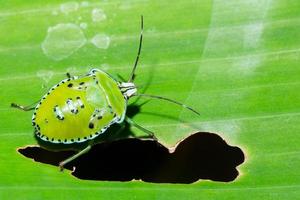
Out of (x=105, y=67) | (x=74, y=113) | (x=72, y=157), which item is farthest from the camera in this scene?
(x=105, y=67)

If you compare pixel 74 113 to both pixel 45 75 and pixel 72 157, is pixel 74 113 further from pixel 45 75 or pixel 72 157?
pixel 45 75

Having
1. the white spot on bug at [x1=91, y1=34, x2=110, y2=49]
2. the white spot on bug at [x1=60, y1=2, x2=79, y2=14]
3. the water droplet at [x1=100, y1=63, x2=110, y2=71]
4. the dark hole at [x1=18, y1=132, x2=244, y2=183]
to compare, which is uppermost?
the white spot on bug at [x1=60, y1=2, x2=79, y2=14]

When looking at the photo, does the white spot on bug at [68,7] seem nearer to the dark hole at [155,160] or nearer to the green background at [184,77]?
the green background at [184,77]

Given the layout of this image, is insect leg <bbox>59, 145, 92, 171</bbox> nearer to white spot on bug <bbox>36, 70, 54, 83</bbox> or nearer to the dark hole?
the dark hole

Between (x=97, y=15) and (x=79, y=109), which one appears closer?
(x=79, y=109)

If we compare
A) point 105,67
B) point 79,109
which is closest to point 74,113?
point 79,109

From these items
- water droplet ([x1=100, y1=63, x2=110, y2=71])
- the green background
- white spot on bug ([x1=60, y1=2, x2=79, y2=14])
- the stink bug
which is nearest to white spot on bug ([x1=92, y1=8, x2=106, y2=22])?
the green background
